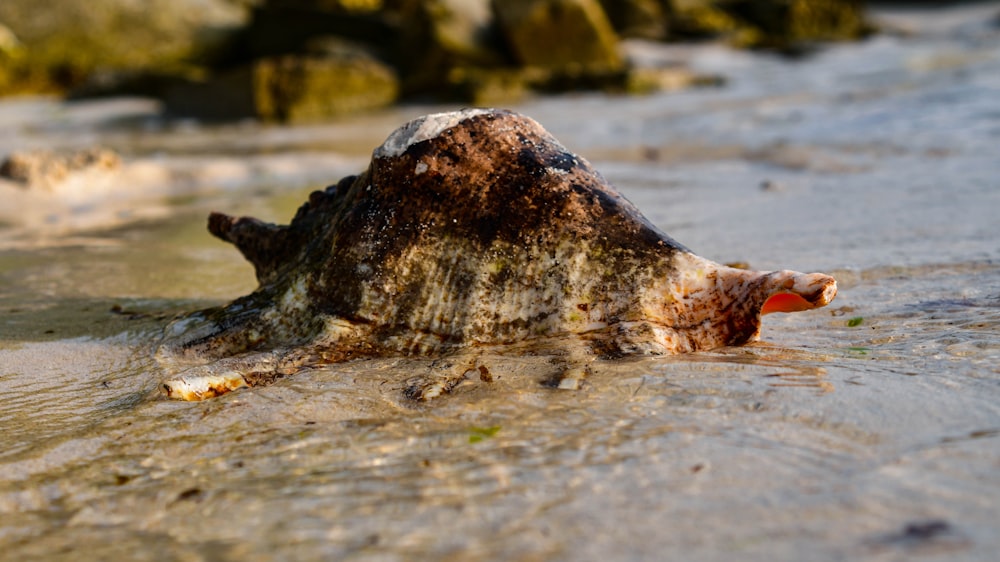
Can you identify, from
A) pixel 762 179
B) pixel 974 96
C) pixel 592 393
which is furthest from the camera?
pixel 974 96

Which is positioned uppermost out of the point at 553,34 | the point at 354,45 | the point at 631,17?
the point at 631,17

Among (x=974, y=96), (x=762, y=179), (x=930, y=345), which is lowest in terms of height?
(x=930, y=345)

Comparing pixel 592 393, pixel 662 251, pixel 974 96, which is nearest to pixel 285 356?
pixel 592 393

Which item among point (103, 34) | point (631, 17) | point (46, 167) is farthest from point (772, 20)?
point (46, 167)

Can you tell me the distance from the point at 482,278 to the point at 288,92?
1099cm

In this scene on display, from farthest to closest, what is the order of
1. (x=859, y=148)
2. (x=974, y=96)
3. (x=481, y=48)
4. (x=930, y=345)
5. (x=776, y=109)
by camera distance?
(x=481, y=48) → (x=776, y=109) → (x=974, y=96) → (x=859, y=148) → (x=930, y=345)

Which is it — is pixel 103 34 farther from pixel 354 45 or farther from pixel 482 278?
pixel 482 278

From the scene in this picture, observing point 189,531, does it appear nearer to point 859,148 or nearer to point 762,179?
point 762,179

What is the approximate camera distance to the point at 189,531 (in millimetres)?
1767

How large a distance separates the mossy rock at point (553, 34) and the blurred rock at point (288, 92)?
2.69m

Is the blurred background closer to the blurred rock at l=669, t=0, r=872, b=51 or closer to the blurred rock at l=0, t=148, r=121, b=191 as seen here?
the blurred rock at l=669, t=0, r=872, b=51

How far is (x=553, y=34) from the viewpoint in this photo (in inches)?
634

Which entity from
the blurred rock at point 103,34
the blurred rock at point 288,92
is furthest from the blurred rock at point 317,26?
the blurred rock at point 288,92

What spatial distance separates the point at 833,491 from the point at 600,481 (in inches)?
16.5
